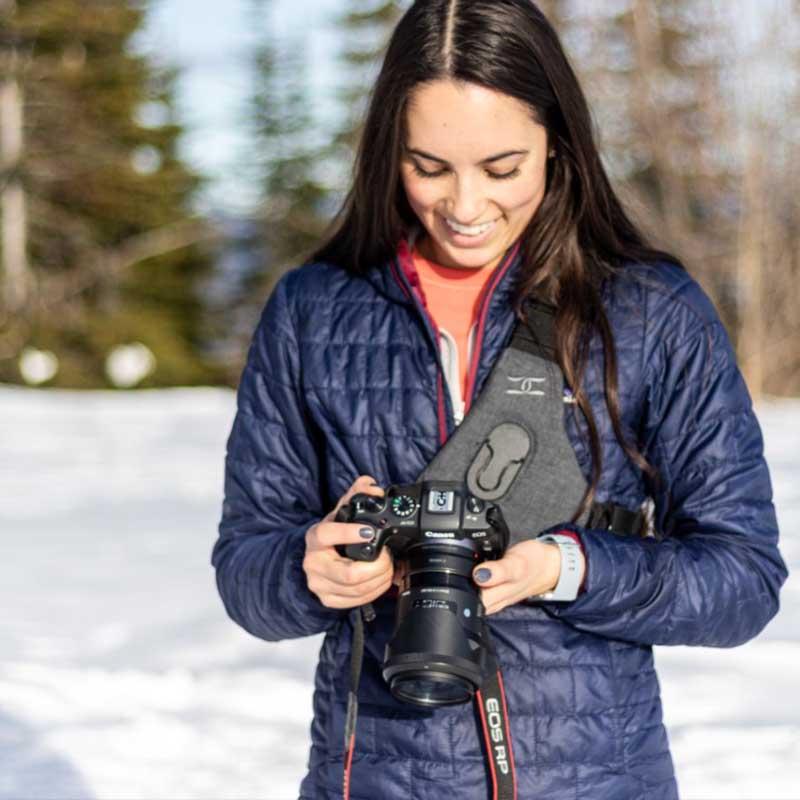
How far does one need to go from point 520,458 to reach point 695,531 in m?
0.24

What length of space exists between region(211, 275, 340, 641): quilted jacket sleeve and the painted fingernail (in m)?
0.25

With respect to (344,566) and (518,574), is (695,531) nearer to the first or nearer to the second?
(518,574)

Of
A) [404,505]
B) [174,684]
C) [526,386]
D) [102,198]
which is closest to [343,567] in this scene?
[404,505]

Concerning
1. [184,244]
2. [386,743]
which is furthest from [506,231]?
[184,244]

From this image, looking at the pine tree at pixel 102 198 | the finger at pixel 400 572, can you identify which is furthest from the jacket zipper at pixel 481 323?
the pine tree at pixel 102 198

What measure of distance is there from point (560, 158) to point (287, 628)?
740mm

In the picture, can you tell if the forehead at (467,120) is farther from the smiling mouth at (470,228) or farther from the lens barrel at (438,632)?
the lens barrel at (438,632)

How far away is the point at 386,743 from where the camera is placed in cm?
175

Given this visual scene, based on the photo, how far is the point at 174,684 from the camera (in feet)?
13.3

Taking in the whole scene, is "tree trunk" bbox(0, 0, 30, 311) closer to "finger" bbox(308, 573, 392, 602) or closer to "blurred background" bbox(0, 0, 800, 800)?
"blurred background" bbox(0, 0, 800, 800)

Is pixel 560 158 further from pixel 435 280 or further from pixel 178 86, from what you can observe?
pixel 178 86

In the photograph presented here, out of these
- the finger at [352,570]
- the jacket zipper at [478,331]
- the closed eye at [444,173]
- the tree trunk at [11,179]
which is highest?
the tree trunk at [11,179]

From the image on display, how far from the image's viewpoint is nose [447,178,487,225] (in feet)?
5.98

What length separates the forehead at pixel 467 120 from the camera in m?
1.80
